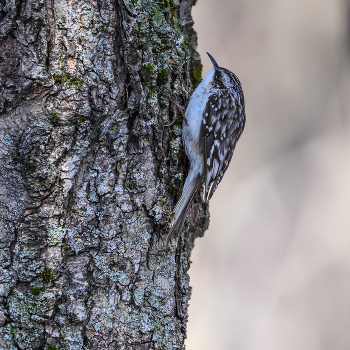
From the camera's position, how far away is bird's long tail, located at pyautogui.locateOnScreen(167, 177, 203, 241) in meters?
1.73

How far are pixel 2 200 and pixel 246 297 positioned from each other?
2535 millimetres

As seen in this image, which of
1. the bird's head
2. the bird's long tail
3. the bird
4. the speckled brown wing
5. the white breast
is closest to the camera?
the bird's long tail

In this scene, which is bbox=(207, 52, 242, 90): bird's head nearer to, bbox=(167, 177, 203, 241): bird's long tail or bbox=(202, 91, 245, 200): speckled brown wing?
bbox=(202, 91, 245, 200): speckled brown wing

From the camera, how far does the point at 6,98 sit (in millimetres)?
1449

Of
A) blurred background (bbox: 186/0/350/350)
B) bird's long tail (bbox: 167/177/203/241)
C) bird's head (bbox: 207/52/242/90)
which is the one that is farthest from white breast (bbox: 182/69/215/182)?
blurred background (bbox: 186/0/350/350)

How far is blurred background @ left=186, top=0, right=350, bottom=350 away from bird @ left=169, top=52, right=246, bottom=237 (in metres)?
0.78

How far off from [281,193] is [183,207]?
1800 mm

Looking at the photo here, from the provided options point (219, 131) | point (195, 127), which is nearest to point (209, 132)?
point (219, 131)

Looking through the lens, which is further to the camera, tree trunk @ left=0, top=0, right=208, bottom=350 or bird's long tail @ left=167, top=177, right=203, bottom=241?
bird's long tail @ left=167, top=177, right=203, bottom=241

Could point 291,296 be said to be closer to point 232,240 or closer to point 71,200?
point 232,240

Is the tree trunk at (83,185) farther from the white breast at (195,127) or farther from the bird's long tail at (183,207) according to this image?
the white breast at (195,127)

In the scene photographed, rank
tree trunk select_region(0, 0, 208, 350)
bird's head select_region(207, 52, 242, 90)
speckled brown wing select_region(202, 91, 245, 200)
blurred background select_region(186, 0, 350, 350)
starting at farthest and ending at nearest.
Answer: blurred background select_region(186, 0, 350, 350), bird's head select_region(207, 52, 242, 90), speckled brown wing select_region(202, 91, 245, 200), tree trunk select_region(0, 0, 208, 350)

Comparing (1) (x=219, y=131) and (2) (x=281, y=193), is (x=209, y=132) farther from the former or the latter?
(2) (x=281, y=193)

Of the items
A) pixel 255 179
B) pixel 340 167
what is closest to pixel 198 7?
pixel 255 179
